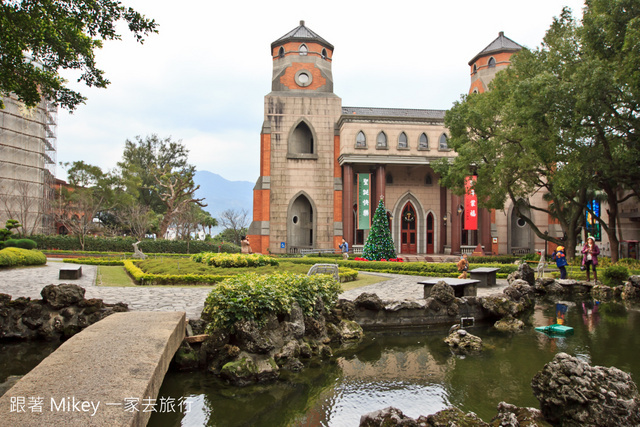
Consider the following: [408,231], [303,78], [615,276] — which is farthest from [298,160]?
[615,276]

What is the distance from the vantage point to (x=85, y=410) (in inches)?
155

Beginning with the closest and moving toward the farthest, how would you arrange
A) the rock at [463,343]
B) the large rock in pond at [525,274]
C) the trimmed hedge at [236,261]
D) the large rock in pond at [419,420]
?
the large rock in pond at [419,420], the rock at [463,343], the large rock in pond at [525,274], the trimmed hedge at [236,261]

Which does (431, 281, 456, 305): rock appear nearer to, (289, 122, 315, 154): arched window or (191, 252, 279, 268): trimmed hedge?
(191, 252, 279, 268): trimmed hedge

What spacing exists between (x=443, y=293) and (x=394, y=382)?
4463 millimetres

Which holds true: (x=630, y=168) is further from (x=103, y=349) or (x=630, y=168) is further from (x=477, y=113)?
(x=103, y=349)

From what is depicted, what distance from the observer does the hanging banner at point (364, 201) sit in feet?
102

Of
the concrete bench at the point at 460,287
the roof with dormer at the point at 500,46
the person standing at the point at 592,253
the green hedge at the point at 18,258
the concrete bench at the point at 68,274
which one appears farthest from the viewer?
the roof with dormer at the point at 500,46

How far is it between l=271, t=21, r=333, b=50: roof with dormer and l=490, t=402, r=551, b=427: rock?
3240 centimetres

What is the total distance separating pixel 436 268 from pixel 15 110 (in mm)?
33474

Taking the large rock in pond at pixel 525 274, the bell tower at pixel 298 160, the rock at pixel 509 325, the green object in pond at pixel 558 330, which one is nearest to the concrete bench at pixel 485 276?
the large rock in pond at pixel 525 274

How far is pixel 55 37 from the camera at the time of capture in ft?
34.0

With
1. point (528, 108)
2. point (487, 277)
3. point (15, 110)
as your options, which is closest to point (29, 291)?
point (487, 277)

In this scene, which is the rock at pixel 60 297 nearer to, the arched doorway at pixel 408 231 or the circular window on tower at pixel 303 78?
the arched doorway at pixel 408 231

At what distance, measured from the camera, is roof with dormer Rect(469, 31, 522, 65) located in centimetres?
3441
